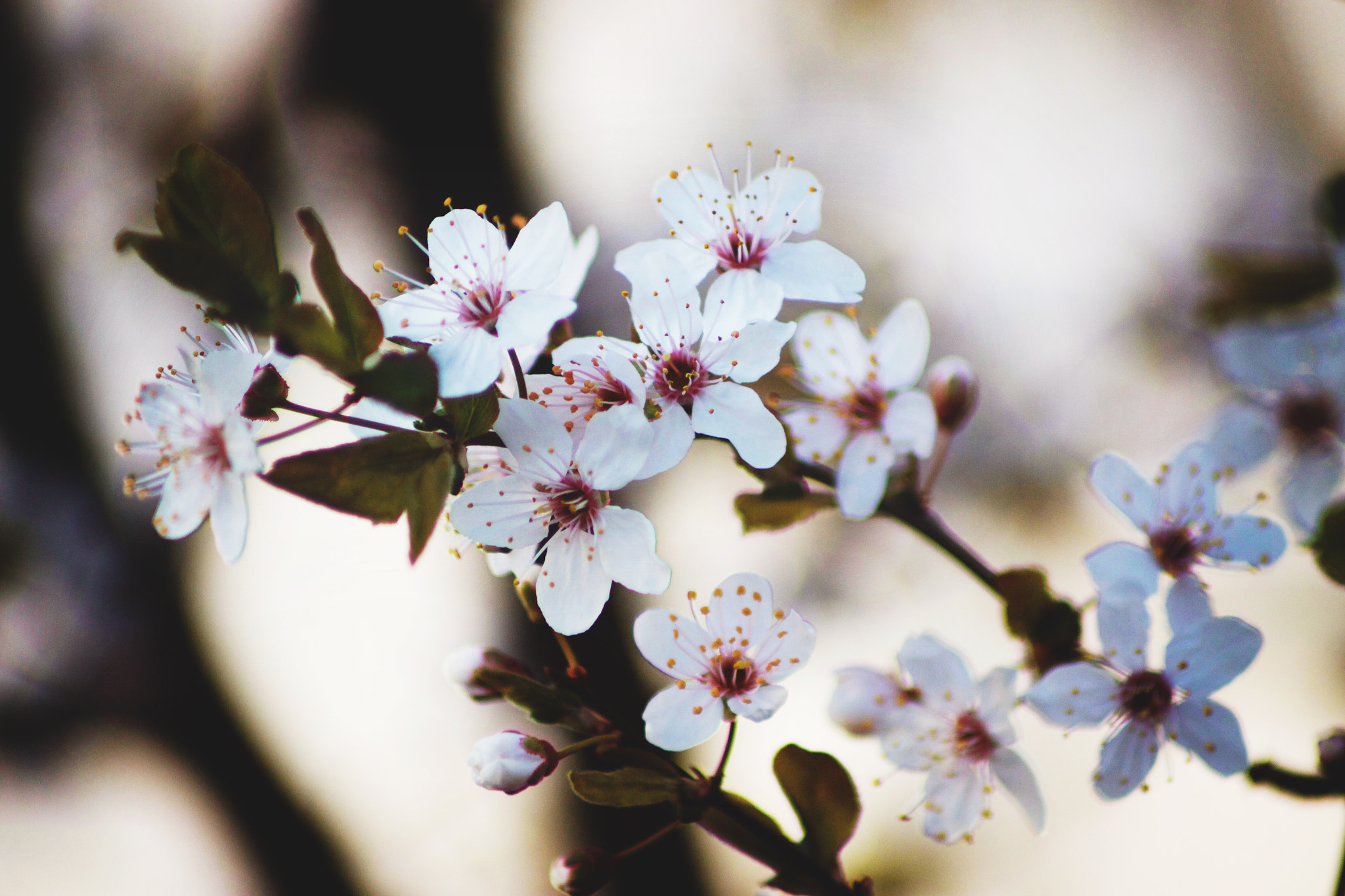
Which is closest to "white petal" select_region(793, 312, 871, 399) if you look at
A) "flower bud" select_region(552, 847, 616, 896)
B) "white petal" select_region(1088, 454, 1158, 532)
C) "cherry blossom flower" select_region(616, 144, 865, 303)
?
"cherry blossom flower" select_region(616, 144, 865, 303)

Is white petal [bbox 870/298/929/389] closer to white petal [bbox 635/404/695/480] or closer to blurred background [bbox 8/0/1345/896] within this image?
white petal [bbox 635/404/695/480]

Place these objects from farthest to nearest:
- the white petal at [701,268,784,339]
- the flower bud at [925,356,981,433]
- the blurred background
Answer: the blurred background < the flower bud at [925,356,981,433] < the white petal at [701,268,784,339]

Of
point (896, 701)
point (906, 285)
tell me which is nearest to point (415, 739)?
point (896, 701)

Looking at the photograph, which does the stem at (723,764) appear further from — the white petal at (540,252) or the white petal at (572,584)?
the white petal at (540,252)

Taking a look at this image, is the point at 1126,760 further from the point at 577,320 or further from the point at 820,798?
the point at 577,320

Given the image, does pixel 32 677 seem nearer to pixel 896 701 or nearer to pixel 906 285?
pixel 896 701

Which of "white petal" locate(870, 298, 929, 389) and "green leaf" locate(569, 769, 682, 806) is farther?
"white petal" locate(870, 298, 929, 389)
